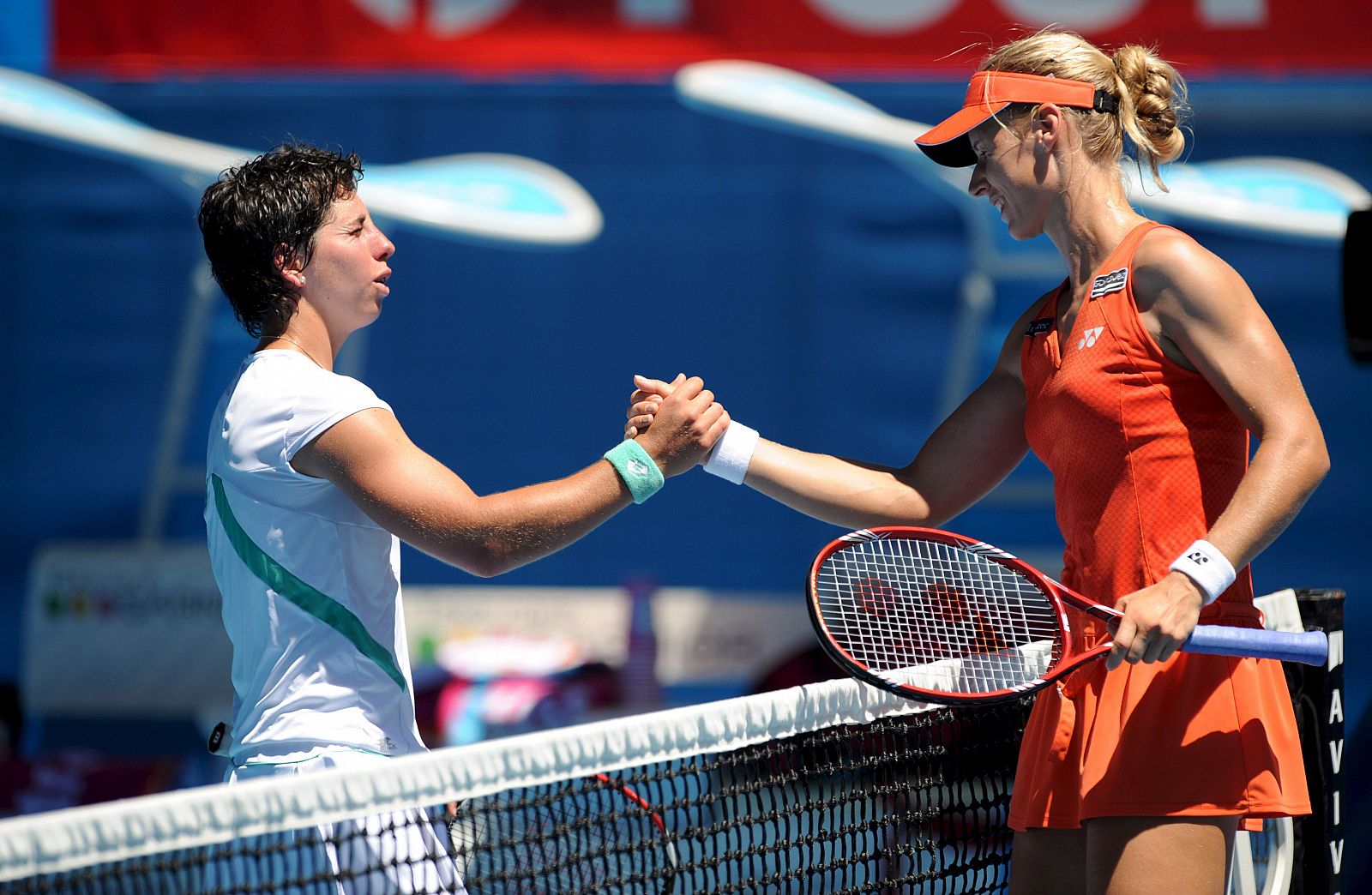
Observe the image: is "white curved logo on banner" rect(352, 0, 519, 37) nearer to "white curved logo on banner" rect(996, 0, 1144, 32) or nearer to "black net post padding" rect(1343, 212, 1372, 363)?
"white curved logo on banner" rect(996, 0, 1144, 32)

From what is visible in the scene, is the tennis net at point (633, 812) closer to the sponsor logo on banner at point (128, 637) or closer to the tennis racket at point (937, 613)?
the tennis racket at point (937, 613)

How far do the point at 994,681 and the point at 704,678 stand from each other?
9.94 feet

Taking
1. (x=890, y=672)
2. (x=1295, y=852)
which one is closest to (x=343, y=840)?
(x=890, y=672)

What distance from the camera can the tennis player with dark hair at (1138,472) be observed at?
Result: 1.86 metres

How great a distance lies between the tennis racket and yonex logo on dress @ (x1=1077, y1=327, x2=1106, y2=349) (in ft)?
1.06

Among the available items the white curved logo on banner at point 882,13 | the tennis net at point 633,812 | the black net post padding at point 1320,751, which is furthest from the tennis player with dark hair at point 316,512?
the white curved logo on banner at point 882,13

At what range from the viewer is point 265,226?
2.04 metres

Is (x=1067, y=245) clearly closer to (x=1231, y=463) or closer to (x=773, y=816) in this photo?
(x=1231, y=463)

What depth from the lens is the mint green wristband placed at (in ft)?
6.97

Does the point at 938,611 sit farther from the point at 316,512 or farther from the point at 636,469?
the point at 316,512

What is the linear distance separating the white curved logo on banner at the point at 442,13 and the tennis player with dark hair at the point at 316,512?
11.1 ft

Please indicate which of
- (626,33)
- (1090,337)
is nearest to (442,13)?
(626,33)

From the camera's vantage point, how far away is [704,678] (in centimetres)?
514

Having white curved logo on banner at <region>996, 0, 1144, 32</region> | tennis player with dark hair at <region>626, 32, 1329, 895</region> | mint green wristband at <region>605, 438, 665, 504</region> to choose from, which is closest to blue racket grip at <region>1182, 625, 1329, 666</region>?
tennis player with dark hair at <region>626, 32, 1329, 895</region>
